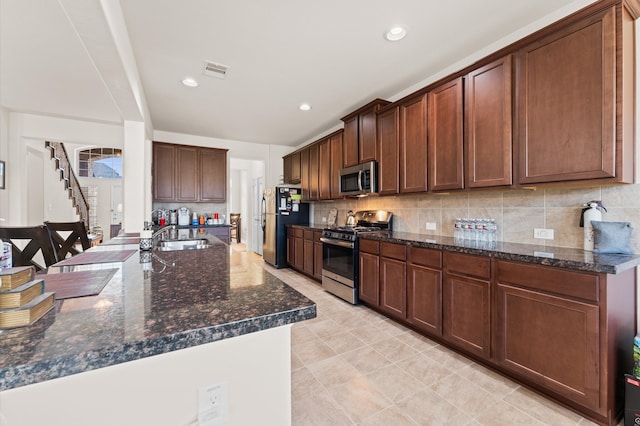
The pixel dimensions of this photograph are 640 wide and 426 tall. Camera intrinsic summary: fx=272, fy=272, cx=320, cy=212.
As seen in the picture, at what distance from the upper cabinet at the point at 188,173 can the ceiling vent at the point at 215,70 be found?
96.2 inches

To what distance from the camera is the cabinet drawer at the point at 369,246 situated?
3093 millimetres

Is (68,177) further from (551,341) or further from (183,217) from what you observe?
(551,341)

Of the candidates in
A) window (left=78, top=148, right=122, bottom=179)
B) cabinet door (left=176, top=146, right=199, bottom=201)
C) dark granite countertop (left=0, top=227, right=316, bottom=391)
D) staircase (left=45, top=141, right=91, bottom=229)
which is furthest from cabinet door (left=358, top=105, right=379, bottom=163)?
window (left=78, top=148, right=122, bottom=179)

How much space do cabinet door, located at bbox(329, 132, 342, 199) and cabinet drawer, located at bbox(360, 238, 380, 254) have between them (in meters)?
1.18

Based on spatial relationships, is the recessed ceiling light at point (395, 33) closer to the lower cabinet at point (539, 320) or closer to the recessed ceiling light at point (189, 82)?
the lower cabinet at point (539, 320)

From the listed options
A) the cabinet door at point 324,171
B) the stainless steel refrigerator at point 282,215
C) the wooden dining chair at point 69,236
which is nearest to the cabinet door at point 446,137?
the cabinet door at point 324,171

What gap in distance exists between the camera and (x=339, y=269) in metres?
3.70

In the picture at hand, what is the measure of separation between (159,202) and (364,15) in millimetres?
4481

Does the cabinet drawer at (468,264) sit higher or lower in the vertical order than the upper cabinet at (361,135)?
lower

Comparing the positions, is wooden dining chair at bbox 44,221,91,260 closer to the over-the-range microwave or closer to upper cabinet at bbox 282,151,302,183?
the over-the-range microwave

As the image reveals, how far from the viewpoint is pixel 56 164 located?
6070mm

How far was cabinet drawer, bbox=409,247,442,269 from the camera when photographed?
239 cm

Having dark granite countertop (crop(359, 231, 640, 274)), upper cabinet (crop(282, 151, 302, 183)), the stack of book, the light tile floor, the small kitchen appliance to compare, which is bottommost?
the light tile floor

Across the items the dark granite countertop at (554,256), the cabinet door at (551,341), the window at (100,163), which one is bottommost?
the cabinet door at (551,341)
